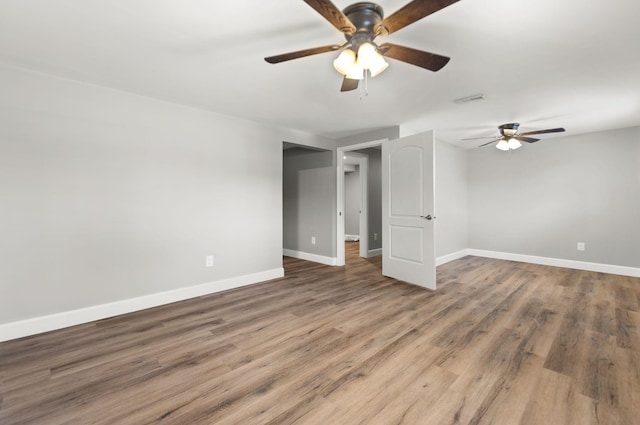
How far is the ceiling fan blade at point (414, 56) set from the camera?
5.33ft

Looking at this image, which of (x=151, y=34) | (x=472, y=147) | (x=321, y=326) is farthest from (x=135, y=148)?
(x=472, y=147)

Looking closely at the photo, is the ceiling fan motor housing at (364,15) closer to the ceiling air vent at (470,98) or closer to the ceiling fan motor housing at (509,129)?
the ceiling air vent at (470,98)

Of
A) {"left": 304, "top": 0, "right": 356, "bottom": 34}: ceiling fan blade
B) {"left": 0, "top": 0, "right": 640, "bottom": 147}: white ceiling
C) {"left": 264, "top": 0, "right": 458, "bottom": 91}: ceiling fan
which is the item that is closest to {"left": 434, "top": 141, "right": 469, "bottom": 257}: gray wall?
{"left": 0, "top": 0, "right": 640, "bottom": 147}: white ceiling

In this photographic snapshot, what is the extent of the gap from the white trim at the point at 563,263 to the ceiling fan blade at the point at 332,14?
543 cm

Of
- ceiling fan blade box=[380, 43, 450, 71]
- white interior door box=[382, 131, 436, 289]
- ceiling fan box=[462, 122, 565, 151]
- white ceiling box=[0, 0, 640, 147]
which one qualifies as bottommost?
white interior door box=[382, 131, 436, 289]

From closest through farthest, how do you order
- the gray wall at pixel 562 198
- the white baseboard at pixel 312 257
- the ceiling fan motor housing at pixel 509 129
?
the ceiling fan motor housing at pixel 509 129
the gray wall at pixel 562 198
the white baseboard at pixel 312 257

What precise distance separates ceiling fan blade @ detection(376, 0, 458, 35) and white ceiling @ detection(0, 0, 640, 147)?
0.18 meters

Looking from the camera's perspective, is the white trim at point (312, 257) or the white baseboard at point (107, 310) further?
the white trim at point (312, 257)

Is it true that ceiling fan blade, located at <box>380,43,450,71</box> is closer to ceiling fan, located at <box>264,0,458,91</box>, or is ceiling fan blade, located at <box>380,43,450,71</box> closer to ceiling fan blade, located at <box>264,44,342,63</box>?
ceiling fan, located at <box>264,0,458,91</box>

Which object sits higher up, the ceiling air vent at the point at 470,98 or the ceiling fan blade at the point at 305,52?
the ceiling air vent at the point at 470,98

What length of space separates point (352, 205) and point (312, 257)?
3.99 metres

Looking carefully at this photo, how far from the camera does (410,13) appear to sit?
1.37 meters

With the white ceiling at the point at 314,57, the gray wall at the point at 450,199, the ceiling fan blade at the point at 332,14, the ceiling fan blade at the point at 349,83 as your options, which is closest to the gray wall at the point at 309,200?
the white ceiling at the point at 314,57

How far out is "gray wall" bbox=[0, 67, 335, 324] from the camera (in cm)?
236
